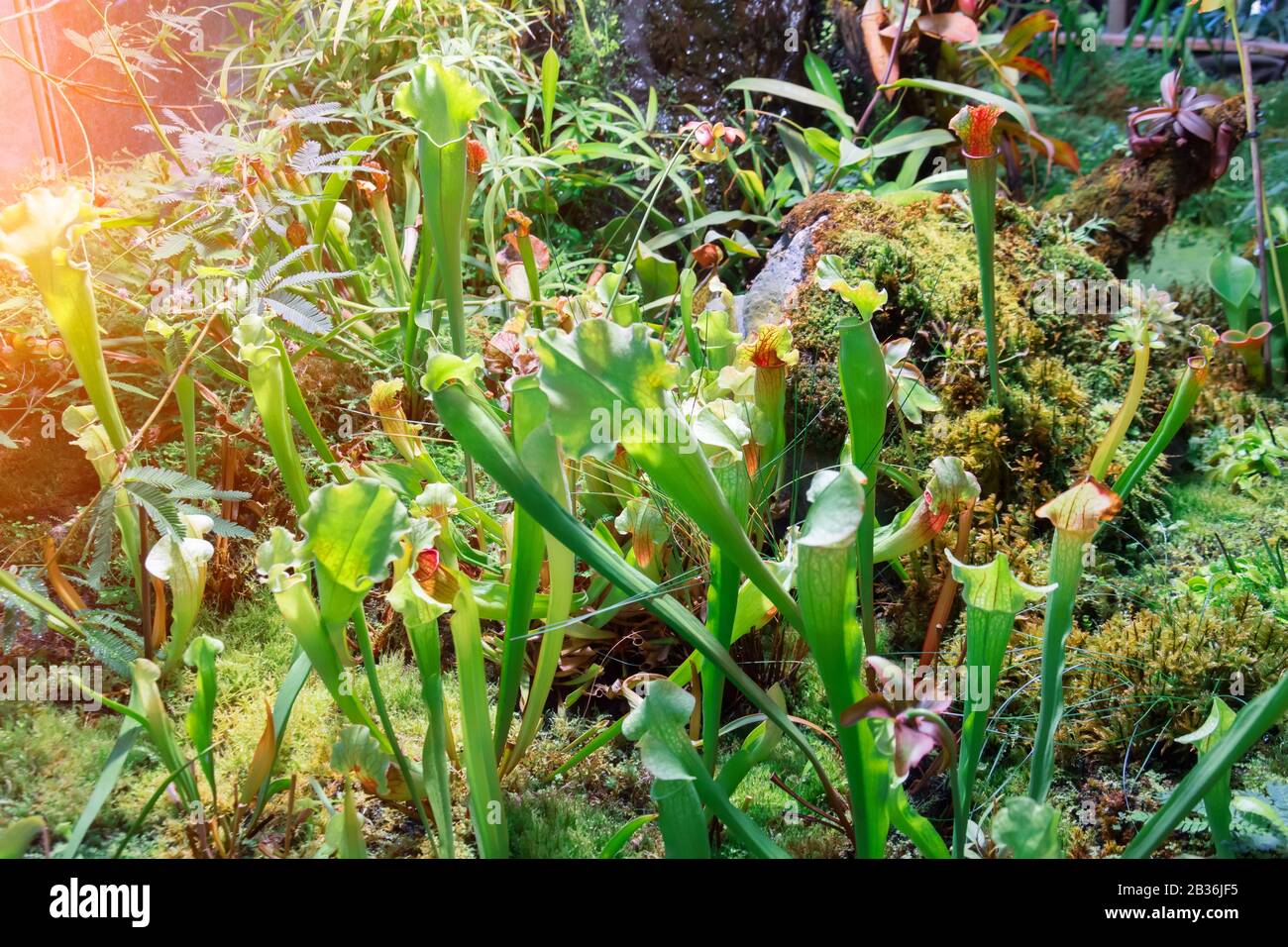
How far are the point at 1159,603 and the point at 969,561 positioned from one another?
24cm

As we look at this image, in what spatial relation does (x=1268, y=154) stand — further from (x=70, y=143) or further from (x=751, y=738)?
(x=70, y=143)

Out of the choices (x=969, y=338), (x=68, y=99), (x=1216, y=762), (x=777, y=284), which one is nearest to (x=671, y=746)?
(x=1216, y=762)

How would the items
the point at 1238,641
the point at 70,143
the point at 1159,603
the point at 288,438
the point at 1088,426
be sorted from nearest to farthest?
the point at 288,438 < the point at 1238,641 < the point at 1159,603 < the point at 1088,426 < the point at 70,143

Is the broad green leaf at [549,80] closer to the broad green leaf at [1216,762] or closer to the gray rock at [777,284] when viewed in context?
the gray rock at [777,284]

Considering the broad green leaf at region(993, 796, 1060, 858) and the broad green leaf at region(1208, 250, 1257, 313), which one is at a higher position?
the broad green leaf at region(1208, 250, 1257, 313)

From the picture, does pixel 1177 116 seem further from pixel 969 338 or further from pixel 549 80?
pixel 549 80

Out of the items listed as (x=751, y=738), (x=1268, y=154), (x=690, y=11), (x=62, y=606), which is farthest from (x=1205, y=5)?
(x=1268, y=154)

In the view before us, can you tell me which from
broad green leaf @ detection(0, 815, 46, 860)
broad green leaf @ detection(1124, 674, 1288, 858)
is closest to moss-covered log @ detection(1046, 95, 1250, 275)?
broad green leaf @ detection(1124, 674, 1288, 858)

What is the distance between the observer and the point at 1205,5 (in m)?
1.14

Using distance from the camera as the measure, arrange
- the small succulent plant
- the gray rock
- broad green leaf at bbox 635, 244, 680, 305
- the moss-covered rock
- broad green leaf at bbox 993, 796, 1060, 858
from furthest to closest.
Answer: the small succulent plant
broad green leaf at bbox 635, 244, 680, 305
the gray rock
the moss-covered rock
broad green leaf at bbox 993, 796, 1060, 858

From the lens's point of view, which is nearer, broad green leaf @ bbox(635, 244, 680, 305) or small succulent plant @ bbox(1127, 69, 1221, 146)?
broad green leaf @ bbox(635, 244, 680, 305)

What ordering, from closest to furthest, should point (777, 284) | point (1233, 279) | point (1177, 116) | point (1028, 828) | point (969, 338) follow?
point (1028, 828) → point (969, 338) → point (777, 284) → point (1233, 279) → point (1177, 116)

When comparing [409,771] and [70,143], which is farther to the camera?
[70,143]

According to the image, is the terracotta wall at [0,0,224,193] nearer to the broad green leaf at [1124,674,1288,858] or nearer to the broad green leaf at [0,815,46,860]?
the broad green leaf at [0,815,46,860]
